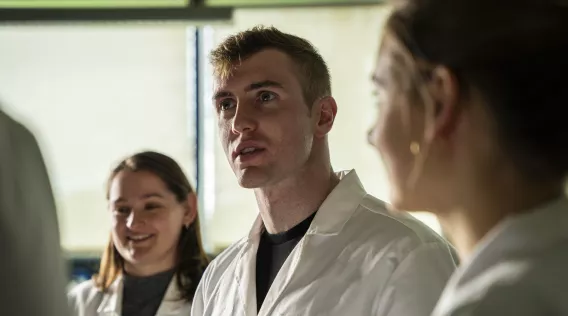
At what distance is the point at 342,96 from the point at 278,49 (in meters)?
1.91

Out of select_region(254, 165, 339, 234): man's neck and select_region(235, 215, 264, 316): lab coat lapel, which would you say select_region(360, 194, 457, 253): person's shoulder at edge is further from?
select_region(235, 215, 264, 316): lab coat lapel

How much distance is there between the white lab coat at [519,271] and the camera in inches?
25.3

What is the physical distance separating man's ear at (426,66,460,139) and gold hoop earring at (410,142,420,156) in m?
0.02

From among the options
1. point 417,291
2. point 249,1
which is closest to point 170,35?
point 249,1

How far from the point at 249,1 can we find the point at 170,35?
16.8 inches

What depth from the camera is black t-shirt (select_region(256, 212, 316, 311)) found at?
1677 millimetres

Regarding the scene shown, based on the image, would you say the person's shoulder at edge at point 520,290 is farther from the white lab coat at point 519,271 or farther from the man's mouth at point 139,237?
the man's mouth at point 139,237

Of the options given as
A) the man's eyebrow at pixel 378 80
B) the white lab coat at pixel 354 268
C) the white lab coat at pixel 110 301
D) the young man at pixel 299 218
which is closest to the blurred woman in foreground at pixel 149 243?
the white lab coat at pixel 110 301

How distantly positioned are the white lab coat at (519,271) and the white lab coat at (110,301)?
1.62 m

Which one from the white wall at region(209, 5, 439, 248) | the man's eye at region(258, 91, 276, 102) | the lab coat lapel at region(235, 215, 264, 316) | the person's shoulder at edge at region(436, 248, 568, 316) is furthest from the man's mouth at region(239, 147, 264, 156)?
the white wall at region(209, 5, 439, 248)

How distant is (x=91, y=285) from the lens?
2.46 meters

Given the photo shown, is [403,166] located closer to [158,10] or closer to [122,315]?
[122,315]

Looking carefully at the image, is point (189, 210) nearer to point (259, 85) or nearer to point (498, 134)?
point (259, 85)

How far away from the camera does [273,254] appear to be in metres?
1.72
